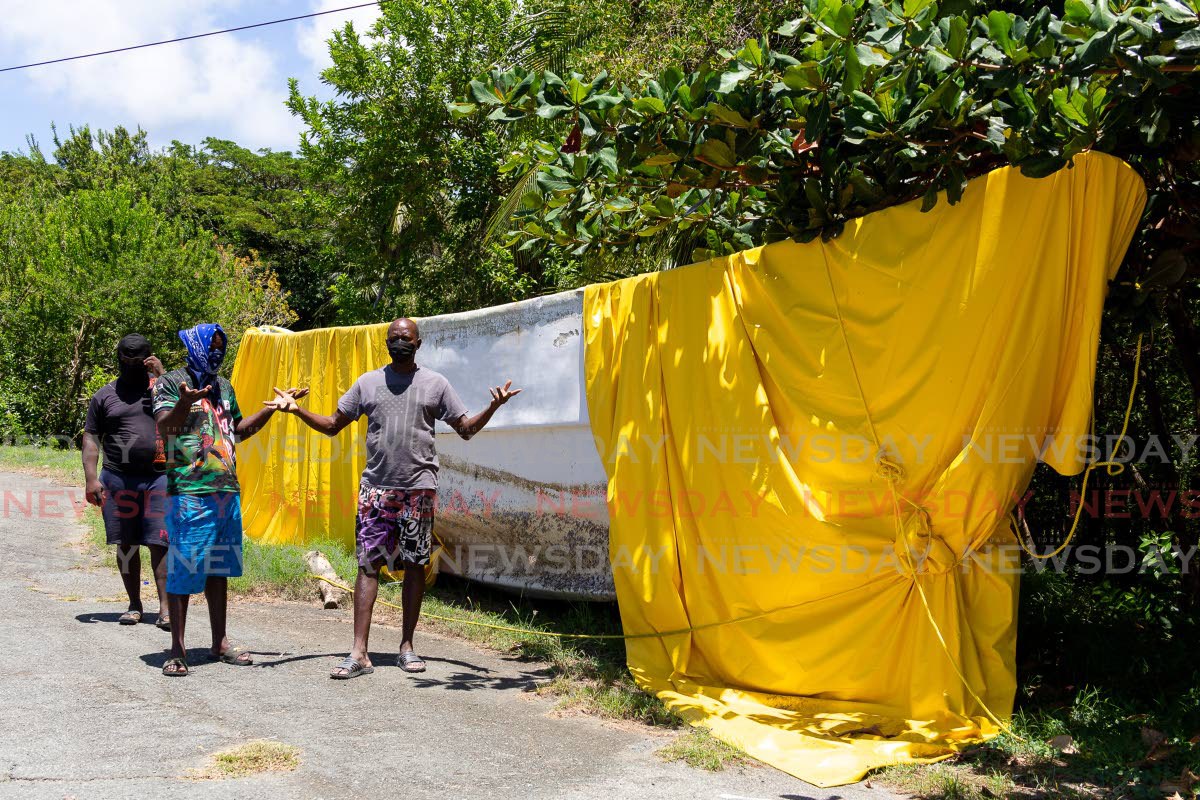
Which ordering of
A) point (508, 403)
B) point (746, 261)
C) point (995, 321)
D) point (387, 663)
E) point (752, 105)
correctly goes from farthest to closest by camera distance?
point (508, 403), point (387, 663), point (746, 261), point (752, 105), point (995, 321)

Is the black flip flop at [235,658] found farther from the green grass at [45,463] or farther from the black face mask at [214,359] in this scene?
the green grass at [45,463]

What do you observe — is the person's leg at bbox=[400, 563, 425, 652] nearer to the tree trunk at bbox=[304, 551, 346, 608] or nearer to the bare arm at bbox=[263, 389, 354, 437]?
the bare arm at bbox=[263, 389, 354, 437]

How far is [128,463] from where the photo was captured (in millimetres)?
6320

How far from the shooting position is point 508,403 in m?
6.58

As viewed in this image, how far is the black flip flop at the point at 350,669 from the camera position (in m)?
5.12

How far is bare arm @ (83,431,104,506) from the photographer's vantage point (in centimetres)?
623

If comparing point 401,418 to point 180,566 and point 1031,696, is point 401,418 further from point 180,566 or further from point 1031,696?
point 1031,696

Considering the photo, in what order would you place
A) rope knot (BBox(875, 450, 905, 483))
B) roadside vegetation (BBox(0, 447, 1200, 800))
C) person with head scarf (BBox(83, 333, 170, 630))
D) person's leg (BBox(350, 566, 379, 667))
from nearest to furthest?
roadside vegetation (BBox(0, 447, 1200, 800)) → rope knot (BBox(875, 450, 905, 483)) → person's leg (BBox(350, 566, 379, 667)) → person with head scarf (BBox(83, 333, 170, 630))

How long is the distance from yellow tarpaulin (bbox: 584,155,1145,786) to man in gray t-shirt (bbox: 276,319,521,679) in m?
1.10

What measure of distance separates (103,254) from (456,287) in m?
9.72

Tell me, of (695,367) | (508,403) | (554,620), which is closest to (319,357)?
(508,403)

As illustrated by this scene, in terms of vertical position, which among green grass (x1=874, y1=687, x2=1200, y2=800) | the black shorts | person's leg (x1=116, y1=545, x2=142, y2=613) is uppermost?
the black shorts

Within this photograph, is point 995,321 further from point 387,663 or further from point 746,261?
point 387,663

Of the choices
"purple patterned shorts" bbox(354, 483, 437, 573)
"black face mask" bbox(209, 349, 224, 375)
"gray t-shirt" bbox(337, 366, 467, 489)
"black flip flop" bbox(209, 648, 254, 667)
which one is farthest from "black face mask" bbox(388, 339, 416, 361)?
"black flip flop" bbox(209, 648, 254, 667)
